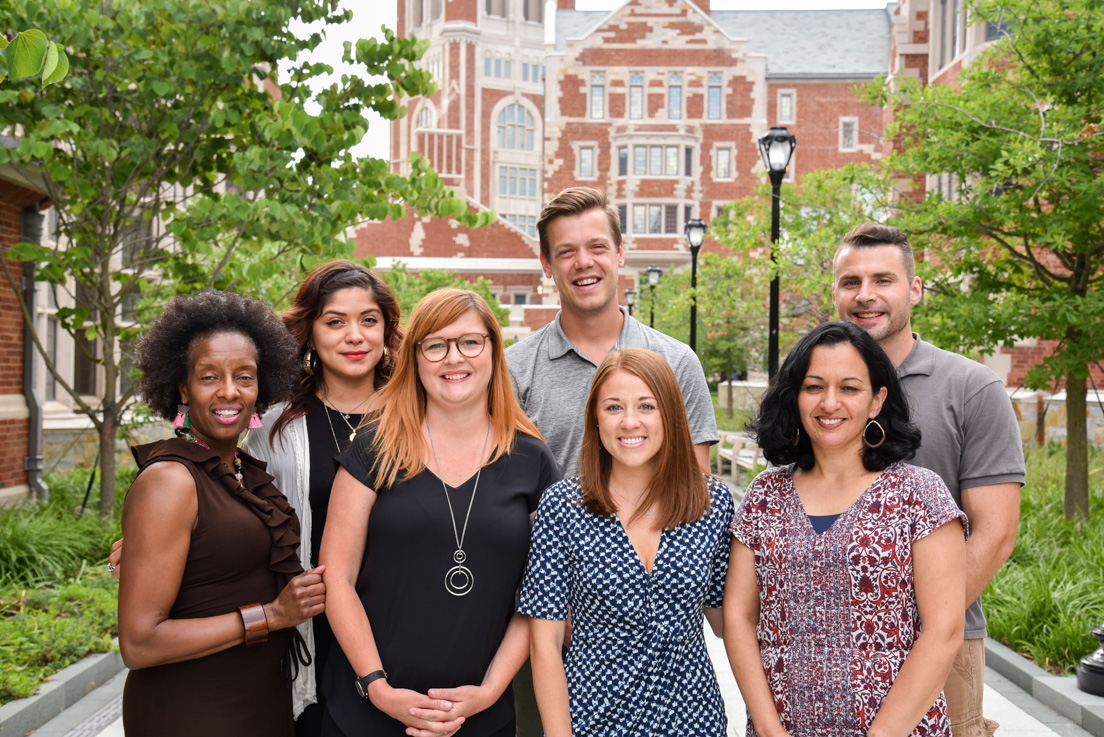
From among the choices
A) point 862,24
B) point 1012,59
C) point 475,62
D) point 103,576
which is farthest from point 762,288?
point 475,62

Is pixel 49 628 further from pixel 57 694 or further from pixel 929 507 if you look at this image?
pixel 929 507

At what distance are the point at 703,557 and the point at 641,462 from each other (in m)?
0.33

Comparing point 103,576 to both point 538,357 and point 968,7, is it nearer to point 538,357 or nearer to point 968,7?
point 538,357

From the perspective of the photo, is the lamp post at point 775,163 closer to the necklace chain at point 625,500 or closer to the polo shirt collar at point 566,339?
the polo shirt collar at point 566,339

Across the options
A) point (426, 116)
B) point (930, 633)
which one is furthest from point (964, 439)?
point (426, 116)

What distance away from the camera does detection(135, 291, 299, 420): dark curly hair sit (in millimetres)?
2869

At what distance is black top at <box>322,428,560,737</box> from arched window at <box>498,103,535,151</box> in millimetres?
69522

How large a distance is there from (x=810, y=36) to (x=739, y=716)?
54872 mm

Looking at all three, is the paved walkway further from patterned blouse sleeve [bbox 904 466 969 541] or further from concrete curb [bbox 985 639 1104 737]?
patterned blouse sleeve [bbox 904 466 969 541]

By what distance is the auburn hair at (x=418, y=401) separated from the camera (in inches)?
113

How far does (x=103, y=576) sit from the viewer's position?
8164 mm

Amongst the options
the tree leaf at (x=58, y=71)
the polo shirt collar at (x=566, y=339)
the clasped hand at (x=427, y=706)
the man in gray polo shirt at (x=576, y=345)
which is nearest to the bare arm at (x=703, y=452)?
the man in gray polo shirt at (x=576, y=345)

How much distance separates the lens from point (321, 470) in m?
3.25

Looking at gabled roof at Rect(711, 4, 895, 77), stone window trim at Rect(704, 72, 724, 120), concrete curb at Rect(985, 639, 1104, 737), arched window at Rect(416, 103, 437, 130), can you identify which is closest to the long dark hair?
concrete curb at Rect(985, 639, 1104, 737)
